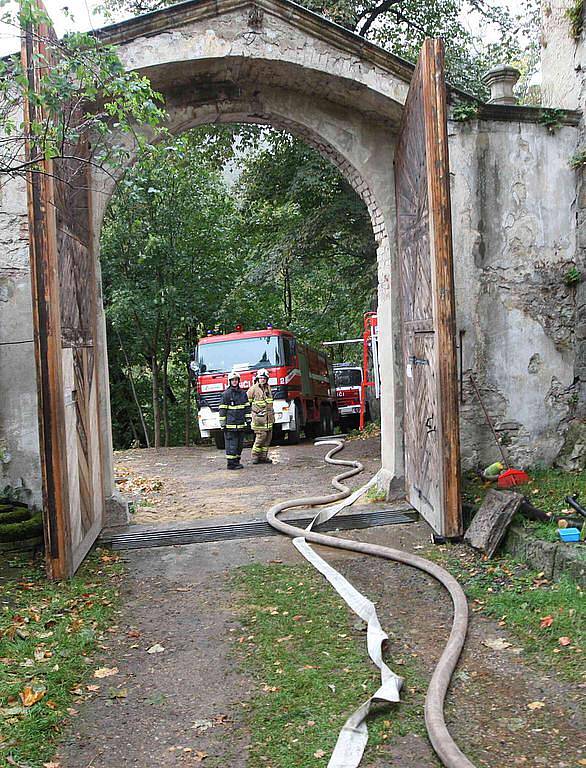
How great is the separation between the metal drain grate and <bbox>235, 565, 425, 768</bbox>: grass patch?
1.50 m

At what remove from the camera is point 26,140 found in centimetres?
543

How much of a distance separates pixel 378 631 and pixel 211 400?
11.8m

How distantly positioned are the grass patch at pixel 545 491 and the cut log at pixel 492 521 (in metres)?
0.11

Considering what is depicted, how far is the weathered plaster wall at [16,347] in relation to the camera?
6.78 m

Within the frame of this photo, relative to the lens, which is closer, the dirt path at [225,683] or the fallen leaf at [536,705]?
the dirt path at [225,683]

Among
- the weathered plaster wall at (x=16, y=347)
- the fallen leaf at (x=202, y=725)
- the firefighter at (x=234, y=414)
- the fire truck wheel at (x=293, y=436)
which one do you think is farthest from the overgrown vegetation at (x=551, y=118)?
the fire truck wheel at (x=293, y=436)

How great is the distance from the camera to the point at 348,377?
2641cm

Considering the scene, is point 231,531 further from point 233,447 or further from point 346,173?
point 233,447

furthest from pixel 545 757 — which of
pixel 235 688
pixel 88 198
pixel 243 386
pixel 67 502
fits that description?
pixel 243 386

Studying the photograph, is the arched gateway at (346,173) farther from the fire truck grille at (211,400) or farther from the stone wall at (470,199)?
the fire truck grille at (211,400)

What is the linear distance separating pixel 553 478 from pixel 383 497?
6.04 feet

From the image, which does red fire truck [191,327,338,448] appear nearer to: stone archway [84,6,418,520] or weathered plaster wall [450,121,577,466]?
stone archway [84,6,418,520]

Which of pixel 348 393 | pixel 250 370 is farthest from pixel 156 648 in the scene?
pixel 348 393

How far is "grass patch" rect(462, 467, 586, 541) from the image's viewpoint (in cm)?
598
